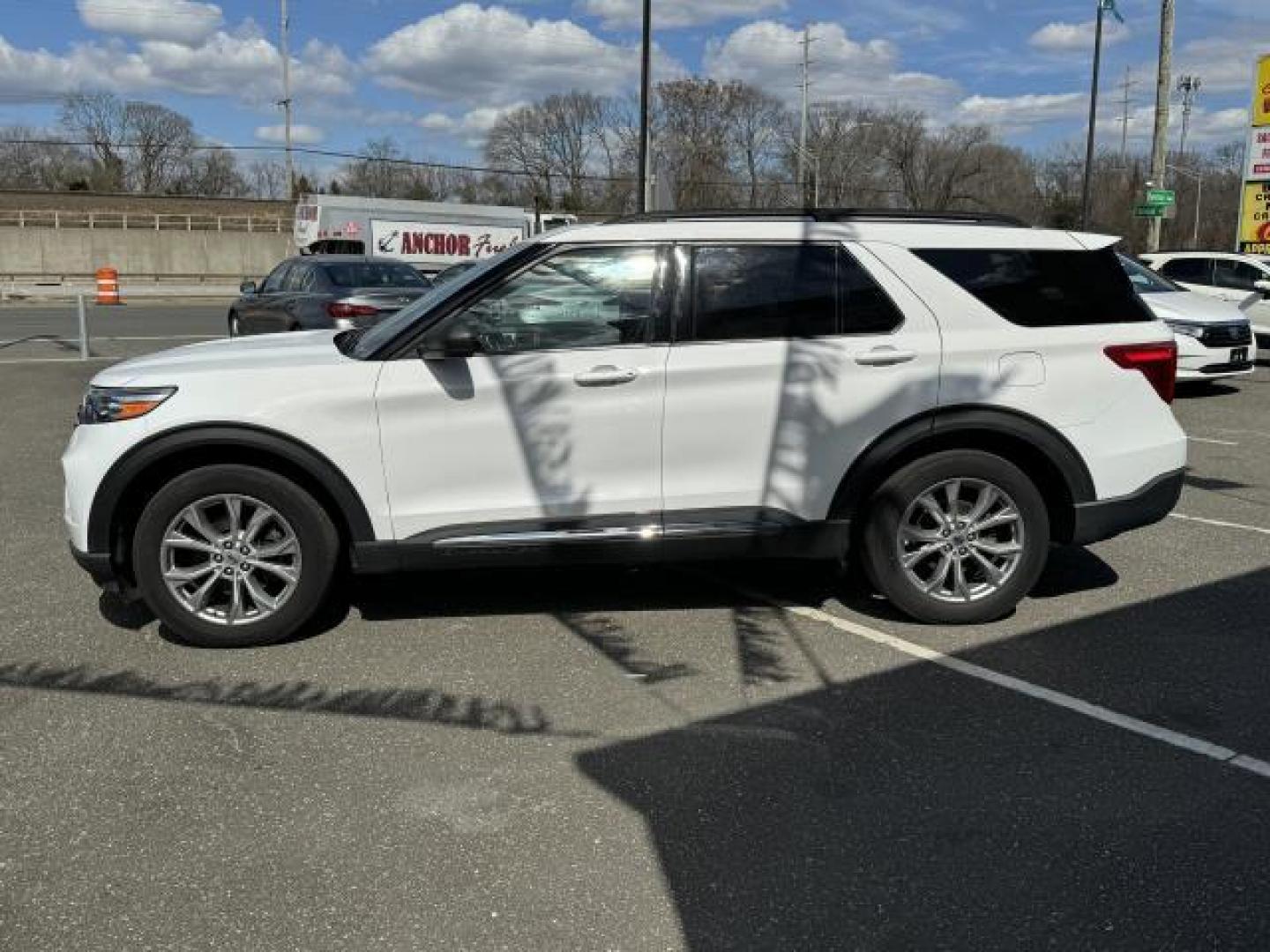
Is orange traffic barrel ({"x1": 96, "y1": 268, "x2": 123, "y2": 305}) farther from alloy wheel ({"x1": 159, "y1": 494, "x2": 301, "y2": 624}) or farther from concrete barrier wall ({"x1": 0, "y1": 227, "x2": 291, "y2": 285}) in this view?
alloy wheel ({"x1": 159, "y1": 494, "x2": 301, "y2": 624})

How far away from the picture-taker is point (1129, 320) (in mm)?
4973

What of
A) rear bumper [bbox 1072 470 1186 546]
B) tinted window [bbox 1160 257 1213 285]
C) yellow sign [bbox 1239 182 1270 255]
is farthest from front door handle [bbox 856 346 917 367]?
yellow sign [bbox 1239 182 1270 255]

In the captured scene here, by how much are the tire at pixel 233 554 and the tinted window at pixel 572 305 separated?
1082 mm

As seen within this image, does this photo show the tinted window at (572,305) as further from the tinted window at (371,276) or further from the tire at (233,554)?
the tinted window at (371,276)

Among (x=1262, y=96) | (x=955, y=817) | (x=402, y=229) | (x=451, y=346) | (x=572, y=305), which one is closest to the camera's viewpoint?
(x=955, y=817)

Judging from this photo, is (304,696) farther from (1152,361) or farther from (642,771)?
(1152,361)

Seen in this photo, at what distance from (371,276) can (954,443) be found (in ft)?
32.3

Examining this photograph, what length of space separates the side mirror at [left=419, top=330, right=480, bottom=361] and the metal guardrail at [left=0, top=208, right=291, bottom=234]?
51764mm

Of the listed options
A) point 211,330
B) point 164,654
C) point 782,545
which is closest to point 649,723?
point 782,545

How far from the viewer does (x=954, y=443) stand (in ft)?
16.0

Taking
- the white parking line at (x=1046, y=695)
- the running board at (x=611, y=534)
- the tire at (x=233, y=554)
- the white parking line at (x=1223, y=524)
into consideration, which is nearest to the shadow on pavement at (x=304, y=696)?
the tire at (x=233, y=554)

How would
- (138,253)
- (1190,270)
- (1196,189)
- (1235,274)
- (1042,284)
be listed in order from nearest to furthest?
(1042,284), (1235,274), (1190,270), (138,253), (1196,189)

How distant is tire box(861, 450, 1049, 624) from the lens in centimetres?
481

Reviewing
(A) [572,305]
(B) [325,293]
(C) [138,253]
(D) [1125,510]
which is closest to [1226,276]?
(B) [325,293]
